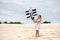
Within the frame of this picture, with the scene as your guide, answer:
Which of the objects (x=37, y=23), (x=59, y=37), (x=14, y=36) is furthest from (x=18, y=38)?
(x=59, y=37)

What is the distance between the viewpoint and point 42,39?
41.7 ft

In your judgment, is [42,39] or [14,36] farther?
[14,36]

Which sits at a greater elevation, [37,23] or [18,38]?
[37,23]

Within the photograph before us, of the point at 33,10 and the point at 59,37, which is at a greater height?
the point at 33,10

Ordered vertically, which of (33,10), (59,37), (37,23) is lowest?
(59,37)

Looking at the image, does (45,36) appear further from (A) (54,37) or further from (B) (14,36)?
(B) (14,36)

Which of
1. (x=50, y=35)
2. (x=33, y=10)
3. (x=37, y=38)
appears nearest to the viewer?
(x=33, y=10)

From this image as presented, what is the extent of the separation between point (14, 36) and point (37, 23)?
6.55 ft

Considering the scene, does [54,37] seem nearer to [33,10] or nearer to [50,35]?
[50,35]

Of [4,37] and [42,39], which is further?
[4,37]

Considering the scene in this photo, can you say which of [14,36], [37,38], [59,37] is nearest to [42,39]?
[37,38]

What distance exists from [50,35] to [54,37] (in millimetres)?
668

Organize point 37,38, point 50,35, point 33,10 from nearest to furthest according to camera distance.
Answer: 1. point 33,10
2. point 37,38
3. point 50,35

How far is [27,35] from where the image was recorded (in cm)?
1410
